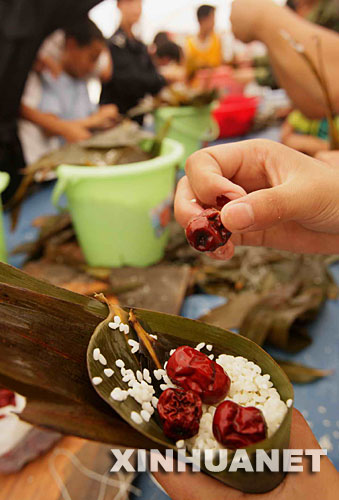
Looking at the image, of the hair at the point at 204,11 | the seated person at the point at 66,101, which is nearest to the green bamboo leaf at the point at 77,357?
the seated person at the point at 66,101

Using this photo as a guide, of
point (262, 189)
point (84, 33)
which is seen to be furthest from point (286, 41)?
point (84, 33)

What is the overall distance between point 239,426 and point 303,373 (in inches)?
23.8

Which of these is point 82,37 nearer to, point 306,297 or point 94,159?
point 94,159

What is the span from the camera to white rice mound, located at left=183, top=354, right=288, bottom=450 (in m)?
0.49

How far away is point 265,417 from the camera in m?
0.50

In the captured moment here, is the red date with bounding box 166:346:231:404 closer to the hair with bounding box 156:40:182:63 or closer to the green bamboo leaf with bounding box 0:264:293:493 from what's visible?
the green bamboo leaf with bounding box 0:264:293:493

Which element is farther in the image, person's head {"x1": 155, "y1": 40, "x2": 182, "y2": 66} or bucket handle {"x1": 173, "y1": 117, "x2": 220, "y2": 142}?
person's head {"x1": 155, "y1": 40, "x2": 182, "y2": 66}

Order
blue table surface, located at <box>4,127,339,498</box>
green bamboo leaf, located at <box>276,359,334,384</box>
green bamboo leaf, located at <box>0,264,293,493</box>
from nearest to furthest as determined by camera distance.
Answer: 1. green bamboo leaf, located at <box>0,264,293,493</box>
2. blue table surface, located at <box>4,127,339,498</box>
3. green bamboo leaf, located at <box>276,359,334,384</box>

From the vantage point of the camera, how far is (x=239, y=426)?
0.46 meters

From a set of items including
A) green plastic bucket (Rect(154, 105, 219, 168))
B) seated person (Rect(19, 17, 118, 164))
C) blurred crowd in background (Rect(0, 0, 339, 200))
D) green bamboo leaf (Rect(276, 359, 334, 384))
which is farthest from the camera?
green plastic bucket (Rect(154, 105, 219, 168))

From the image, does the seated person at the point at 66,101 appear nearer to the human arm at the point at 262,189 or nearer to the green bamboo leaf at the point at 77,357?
the human arm at the point at 262,189

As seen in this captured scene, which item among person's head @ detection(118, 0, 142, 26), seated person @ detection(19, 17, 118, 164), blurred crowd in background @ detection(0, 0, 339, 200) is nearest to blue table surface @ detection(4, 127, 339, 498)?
blurred crowd in background @ detection(0, 0, 339, 200)

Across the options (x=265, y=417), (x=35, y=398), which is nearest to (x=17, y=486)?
(x=35, y=398)

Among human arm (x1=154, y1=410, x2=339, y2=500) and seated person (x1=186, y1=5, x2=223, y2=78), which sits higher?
human arm (x1=154, y1=410, x2=339, y2=500)
